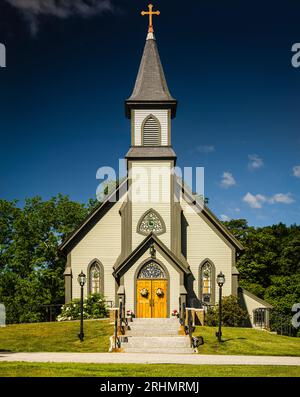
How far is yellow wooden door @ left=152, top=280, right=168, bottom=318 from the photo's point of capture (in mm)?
29469

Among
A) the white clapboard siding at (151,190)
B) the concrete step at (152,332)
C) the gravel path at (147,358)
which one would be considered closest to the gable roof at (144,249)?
the white clapboard siding at (151,190)

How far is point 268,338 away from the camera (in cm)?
2438

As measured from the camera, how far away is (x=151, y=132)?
3250cm

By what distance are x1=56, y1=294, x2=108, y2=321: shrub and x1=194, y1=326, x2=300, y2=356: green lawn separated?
23.6 ft

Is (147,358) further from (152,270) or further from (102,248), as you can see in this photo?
(102,248)

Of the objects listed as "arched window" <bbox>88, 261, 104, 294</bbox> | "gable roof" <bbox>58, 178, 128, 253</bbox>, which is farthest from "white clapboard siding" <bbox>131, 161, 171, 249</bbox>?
"arched window" <bbox>88, 261, 104, 294</bbox>

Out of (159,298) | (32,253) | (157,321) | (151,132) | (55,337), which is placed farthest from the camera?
(32,253)

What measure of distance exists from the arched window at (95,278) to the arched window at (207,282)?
6.41m

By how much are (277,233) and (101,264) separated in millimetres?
38212

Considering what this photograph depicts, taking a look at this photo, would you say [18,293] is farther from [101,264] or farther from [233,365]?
[233,365]

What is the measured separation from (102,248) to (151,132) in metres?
8.23

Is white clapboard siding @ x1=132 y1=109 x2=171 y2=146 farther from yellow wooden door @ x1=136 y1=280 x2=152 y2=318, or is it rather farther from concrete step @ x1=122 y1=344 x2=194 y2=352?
concrete step @ x1=122 y1=344 x2=194 y2=352

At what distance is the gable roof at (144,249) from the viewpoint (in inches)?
1157

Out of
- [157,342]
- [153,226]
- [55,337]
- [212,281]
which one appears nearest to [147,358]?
[157,342]
